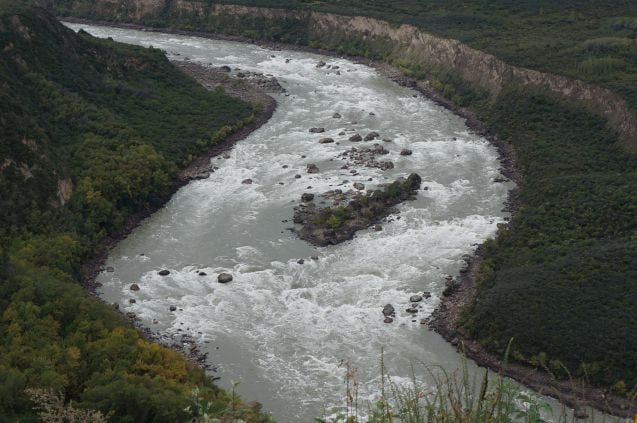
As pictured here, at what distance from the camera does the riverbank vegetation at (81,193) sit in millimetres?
27250

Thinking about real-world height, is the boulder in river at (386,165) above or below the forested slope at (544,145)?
below

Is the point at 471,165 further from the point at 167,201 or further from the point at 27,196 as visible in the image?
the point at 27,196

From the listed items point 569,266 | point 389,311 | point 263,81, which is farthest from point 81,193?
point 263,81

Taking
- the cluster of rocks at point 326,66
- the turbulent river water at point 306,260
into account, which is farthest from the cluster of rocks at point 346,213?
the cluster of rocks at point 326,66

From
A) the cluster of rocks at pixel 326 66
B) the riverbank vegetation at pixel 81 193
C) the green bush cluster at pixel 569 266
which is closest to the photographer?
the riverbank vegetation at pixel 81 193

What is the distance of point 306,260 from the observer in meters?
44.0

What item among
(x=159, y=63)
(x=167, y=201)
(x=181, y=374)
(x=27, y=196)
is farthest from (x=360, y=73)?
(x=181, y=374)

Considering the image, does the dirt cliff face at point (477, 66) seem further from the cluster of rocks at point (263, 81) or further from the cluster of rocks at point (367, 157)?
the cluster of rocks at point (367, 157)

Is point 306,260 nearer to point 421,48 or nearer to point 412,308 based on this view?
point 412,308

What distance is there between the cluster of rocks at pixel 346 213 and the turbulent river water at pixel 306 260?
0.71 m

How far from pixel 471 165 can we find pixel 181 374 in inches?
1172

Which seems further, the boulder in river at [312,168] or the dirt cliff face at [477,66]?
the dirt cliff face at [477,66]

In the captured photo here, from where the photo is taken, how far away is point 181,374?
106 feet

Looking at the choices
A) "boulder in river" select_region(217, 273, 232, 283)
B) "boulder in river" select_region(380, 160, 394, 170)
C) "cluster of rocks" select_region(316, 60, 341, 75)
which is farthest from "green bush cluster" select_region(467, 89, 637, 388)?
"cluster of rocks" select_region(316, 60, 341, 75)
